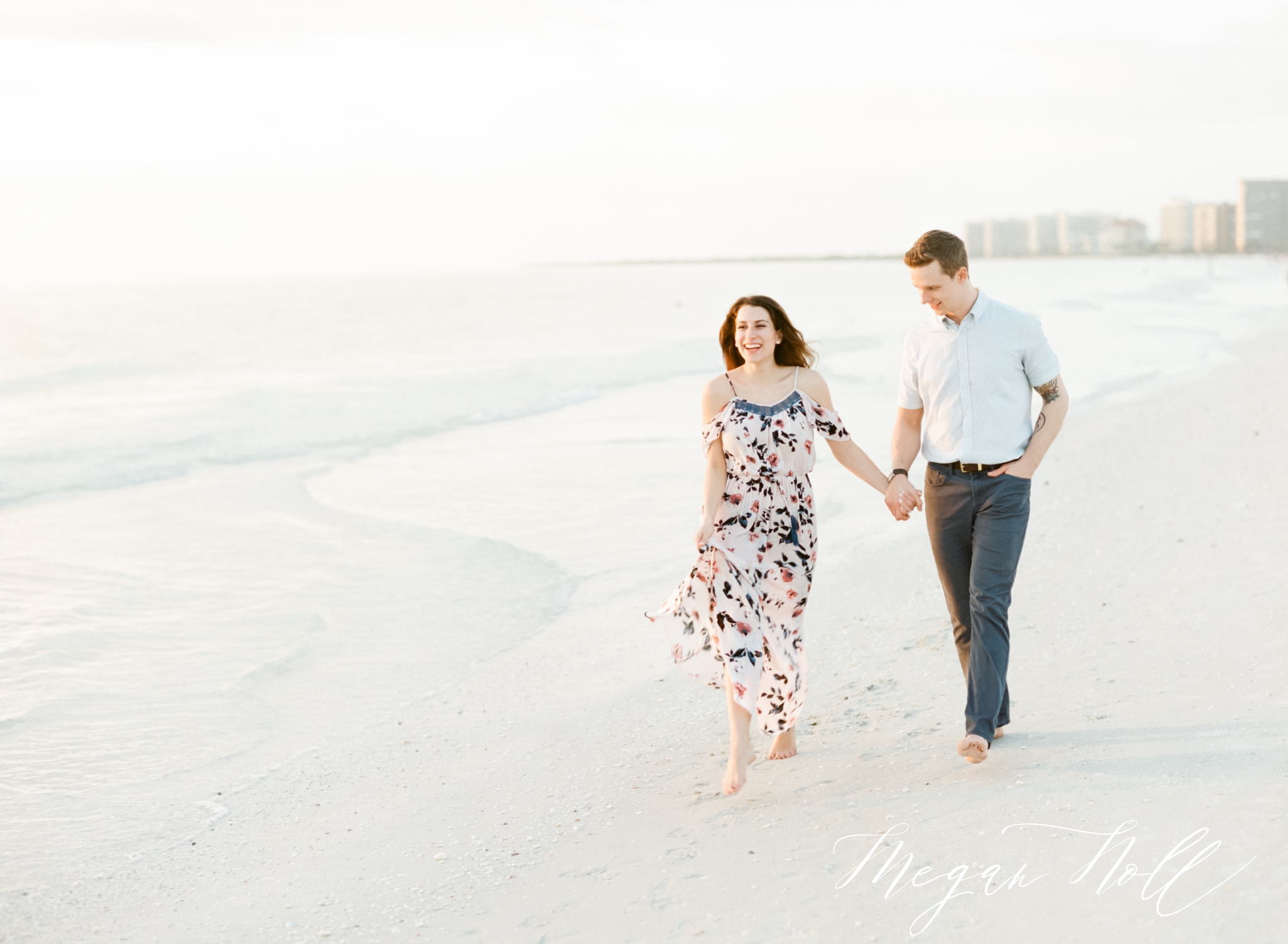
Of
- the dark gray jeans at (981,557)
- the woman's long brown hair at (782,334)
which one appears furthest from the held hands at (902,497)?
the woman's long brown hair at (782,334)

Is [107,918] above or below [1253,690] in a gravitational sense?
below

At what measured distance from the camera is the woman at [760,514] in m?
3.85

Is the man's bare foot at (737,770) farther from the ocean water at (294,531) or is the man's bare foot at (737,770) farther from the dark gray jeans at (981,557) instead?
the ocean water at (294,531)

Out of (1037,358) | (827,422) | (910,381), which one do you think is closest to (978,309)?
(1037,358)

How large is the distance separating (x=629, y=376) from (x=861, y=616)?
835 inches

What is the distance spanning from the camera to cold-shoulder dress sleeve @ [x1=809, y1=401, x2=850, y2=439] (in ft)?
12.8

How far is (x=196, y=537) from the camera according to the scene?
997 cm

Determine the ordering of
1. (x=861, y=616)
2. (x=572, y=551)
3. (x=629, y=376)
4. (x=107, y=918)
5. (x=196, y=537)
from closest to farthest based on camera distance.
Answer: (x=107, y=918) → (x=861, y=616) → (x=572, y=551) → (x=196, y=537) → (x=629, y=376)

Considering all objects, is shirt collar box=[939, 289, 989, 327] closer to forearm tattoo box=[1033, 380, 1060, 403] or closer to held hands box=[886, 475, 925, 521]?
forearm tattoo box=[1033, 380, 1060, 403]

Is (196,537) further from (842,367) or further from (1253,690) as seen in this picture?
(842,367)

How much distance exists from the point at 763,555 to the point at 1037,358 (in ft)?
3.79

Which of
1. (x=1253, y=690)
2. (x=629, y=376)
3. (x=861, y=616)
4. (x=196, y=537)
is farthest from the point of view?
(x=629, y=376)

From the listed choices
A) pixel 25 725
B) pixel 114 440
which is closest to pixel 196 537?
pixel 25 725

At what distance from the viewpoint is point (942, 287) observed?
3.58 metres
